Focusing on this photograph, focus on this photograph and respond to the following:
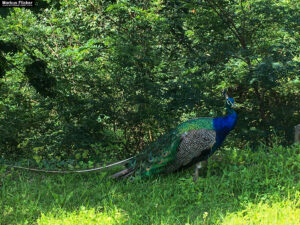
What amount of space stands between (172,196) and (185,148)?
2.28 feet

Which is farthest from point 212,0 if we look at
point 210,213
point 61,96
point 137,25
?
point 210,213

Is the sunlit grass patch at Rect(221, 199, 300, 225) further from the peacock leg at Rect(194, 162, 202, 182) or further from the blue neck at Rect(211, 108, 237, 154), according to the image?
the blue neck at Rect(211, 108, 237, 154)

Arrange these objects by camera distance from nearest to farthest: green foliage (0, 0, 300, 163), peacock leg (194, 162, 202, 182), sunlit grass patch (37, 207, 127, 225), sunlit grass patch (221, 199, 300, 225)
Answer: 1. sunlit grass patch (221, 199, 300, 225)
2. sunlit grass patch (37, 207, 127, 225)
3. peacock leg (194, 162, 202, 182)
4. green foliage (0, 0, 300, 163)

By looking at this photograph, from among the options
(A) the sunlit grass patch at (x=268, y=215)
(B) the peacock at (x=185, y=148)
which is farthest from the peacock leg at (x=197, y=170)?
(A) the sunlit grass patch at (x=268, y=215)

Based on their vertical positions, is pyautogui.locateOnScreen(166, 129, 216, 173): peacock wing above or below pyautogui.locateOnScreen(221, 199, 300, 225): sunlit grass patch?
above

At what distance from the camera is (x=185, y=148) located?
468 cm

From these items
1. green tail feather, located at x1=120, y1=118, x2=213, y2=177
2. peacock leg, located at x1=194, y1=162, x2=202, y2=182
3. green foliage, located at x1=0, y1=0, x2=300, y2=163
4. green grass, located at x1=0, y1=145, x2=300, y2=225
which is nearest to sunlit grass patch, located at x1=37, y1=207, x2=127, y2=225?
green grass, located at x1=0, y1=145, x2=300, y2=225

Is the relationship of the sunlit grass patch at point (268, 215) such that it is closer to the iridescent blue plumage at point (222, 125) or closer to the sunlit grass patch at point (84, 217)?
the sunlit grass patch at point (84, 217)

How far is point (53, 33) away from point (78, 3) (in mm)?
877

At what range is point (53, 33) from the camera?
308 inches

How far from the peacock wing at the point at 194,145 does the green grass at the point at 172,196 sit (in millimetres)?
271

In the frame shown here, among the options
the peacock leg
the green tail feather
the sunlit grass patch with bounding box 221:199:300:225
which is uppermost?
the green tail feather

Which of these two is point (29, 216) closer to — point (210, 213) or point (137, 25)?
point (210, 213)

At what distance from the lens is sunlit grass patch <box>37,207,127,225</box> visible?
3585mm
